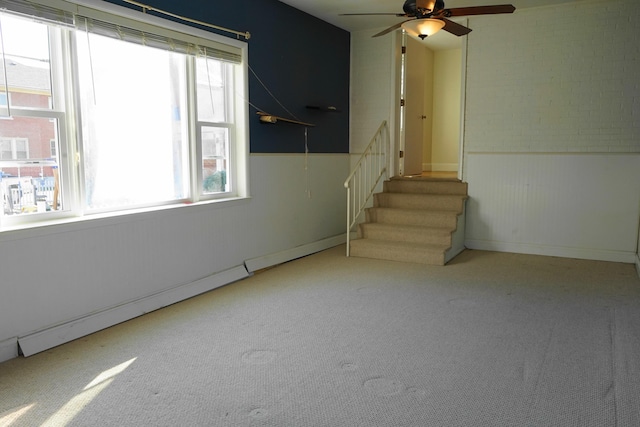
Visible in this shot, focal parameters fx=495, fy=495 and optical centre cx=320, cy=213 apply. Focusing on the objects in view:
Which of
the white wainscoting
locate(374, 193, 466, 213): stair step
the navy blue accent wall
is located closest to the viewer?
the navy blue accent wall

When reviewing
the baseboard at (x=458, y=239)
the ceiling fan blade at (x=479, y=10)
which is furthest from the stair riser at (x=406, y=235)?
the ceiling fan blade at (x=479, y=10)

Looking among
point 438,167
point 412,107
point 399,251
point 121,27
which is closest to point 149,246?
point 121,27

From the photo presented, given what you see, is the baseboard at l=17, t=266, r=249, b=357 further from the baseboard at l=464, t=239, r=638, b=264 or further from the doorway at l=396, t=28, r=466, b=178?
the doorway at l=396, t=28, r=466, b=178

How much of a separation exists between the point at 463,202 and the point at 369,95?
6.45 feet

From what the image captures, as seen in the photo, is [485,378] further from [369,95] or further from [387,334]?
[369,95]

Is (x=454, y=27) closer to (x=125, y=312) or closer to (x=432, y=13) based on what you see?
(x=432, y=13)

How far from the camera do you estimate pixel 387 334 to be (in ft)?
11.2

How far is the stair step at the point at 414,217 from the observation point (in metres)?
5.87

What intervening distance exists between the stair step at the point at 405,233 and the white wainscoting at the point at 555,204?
0.82m

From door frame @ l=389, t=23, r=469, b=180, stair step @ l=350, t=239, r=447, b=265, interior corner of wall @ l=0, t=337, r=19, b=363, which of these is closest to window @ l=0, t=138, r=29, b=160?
interior corner of wall @ l=0, t=337, r=19, b=363

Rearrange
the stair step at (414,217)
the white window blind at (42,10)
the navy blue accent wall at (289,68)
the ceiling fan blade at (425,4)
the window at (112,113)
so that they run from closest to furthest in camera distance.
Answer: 1. the white window blind at (42,10)
2. the window at (112,113)
3. the ceiling fan blade at (425,4)
4. the navy blue accent wall at (289,68)
5. the stair step at (414,217)

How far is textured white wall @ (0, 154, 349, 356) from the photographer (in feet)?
10.3

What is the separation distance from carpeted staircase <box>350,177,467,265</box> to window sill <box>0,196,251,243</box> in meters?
2.01

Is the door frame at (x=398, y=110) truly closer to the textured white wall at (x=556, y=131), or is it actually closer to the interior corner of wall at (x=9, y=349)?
the textured white wall at (x=556, y=131)
